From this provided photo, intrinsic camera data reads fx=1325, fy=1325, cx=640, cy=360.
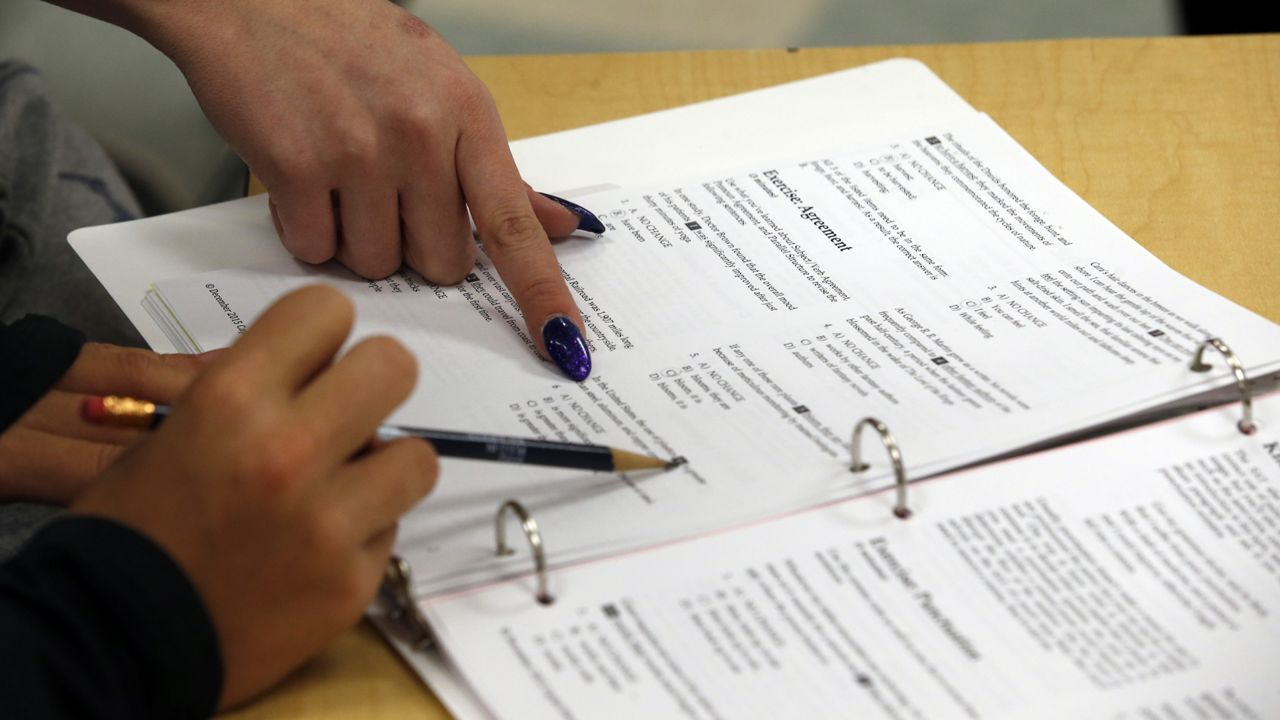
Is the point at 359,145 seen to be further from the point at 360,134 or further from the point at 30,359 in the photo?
the point at 30,359

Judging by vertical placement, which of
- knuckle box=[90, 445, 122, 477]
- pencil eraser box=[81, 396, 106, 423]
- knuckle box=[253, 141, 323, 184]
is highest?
knuckle box=[253, 141, 323, 184]

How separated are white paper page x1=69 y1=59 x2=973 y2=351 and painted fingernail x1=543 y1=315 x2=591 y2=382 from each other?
0.66 feet

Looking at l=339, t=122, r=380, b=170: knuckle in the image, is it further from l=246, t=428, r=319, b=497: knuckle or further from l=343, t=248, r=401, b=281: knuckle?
l=246, t=428, r=319, b=497: knuckle

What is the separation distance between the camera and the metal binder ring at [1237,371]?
729 millimetres

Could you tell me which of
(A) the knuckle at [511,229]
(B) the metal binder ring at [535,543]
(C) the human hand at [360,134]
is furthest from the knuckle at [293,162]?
(B) the metal binder ring at [535,543]

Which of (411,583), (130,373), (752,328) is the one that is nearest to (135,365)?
(130,373)

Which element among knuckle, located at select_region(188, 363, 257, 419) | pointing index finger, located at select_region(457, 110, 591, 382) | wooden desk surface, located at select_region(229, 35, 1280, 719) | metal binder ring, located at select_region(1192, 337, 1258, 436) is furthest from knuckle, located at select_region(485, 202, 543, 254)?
metal binder ring, located at select_region(1192, 337, 1258, 436)

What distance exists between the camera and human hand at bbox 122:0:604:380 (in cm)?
86

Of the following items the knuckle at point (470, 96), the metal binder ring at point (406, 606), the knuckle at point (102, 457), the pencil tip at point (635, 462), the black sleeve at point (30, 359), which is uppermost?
the knuckle at point (470, 96)

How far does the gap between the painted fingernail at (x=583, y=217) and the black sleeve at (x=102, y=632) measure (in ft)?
1.42

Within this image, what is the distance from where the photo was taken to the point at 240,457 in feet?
1.86

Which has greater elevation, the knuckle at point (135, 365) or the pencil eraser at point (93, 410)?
the pencil eraser at point (93, 410)

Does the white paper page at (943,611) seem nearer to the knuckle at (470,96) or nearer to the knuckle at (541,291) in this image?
the knuckle at (541,291)

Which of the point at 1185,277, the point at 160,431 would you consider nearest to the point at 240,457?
the point at 160,431
